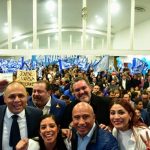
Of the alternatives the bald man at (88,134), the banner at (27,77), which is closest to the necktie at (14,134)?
the bald man at (88,134)

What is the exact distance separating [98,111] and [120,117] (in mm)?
907

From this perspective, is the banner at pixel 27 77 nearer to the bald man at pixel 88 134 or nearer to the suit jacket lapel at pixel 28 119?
the suit jacket lapel at pixel 28 119

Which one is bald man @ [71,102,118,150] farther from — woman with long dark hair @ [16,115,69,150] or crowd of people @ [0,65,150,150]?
woman with long dark hair @ [16,115,69,150]

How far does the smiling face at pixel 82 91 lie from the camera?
3549mm

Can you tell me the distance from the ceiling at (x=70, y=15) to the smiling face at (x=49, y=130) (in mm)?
12292

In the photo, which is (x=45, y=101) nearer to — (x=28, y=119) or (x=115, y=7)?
(x=28, y=119)

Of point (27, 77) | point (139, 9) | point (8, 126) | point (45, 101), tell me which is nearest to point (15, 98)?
point (8, 126)

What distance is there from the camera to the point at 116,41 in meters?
17.6

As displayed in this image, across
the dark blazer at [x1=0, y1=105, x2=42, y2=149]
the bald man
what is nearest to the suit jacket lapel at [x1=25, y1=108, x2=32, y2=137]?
the dark blazer at [x1=0, y1=105, x2=42, y2=149]

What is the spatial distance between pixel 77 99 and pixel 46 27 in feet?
43.5

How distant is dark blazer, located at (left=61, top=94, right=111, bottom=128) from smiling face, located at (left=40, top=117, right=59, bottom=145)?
0.81 meters

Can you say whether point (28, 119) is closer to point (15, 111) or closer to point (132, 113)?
point (15, 111)

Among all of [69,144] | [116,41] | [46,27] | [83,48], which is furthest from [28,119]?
[116,41]

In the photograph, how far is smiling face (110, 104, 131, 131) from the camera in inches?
106
